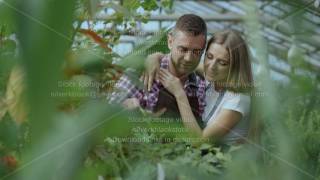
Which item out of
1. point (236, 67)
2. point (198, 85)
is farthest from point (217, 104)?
point (236, 67)

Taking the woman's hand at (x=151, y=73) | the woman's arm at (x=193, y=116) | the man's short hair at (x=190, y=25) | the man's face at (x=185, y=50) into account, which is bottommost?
the woman's arm at (x=193, y=116)

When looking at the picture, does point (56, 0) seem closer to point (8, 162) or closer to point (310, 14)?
point (310, 14)

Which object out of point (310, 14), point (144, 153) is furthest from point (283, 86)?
point (144, 153)

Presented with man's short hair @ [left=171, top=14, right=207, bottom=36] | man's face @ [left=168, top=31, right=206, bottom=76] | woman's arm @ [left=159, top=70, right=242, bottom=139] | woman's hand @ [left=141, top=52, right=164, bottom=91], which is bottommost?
woman's arm @ [left=159, top=70, right=242, bottom=139]

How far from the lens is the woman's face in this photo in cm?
22

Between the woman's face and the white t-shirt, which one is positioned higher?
the woman's face

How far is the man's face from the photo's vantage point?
270 mm

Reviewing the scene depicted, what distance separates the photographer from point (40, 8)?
0.33ft

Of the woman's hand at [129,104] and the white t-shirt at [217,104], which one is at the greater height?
the woman's hand at [129,104]

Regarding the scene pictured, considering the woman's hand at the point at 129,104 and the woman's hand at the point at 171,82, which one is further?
the woman's hand at the point at 171,82

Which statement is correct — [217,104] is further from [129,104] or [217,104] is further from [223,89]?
[129,104]

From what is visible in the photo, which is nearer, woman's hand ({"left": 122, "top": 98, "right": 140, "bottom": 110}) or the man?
woman's hand ({"left": 122, "top": 98, "right": 140, "bottom": 110})

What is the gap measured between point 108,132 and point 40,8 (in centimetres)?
4

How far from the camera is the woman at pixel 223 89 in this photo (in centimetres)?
20
